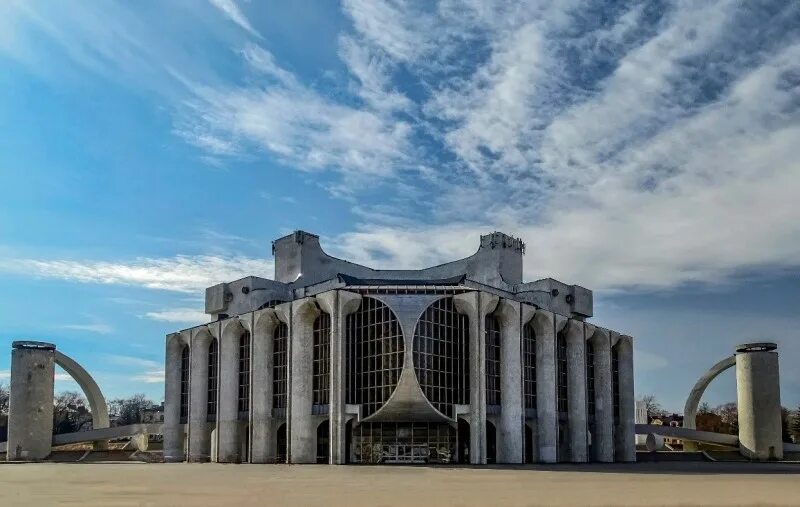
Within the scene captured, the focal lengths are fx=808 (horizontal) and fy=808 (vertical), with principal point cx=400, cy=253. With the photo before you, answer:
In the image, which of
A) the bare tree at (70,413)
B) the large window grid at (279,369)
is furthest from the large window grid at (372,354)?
the bare tree at (70,413)

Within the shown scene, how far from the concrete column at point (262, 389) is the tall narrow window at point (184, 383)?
49.7 ft

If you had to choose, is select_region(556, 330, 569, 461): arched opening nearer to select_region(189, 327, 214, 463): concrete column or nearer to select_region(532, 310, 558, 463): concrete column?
select_region(532, 310, 558, 463): concrete column

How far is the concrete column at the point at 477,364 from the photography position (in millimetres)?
57750

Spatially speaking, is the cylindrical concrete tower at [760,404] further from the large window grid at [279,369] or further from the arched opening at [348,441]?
the large window grid at [279,369]

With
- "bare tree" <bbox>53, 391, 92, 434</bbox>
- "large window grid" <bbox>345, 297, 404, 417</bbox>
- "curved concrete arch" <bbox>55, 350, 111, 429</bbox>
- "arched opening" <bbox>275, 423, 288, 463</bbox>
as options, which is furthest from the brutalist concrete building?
"bare tree" <bbox>53, 391, 92, 434</bbox>

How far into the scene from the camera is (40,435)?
81.9 m

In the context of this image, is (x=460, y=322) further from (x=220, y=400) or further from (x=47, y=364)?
(x=47, y=364)

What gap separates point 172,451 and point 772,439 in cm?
5982

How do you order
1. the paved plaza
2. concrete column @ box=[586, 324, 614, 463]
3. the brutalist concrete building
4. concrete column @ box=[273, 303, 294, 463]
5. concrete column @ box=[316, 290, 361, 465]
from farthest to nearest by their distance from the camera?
concrete column @ box=[586, 324, 614, 463]
concrete column @ box=[273, 303, 294, 463]
the brutalist concrete building
concrete column @ box=[316, 290, 361, 465]
the paved plaza

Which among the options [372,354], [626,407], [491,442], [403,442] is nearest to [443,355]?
[372,354]

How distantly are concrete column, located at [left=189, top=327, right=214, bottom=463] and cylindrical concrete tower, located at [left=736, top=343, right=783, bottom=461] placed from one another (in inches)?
2143

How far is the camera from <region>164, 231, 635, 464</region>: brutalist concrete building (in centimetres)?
5878

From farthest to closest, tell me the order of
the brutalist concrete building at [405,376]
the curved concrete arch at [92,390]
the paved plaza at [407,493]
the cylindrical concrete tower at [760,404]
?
the curved concrete arch at [92,390] < the cylindrical concrete tower at [760,404] < the brutalist concrete building at [405,376] < the paved plaza at [407,493]

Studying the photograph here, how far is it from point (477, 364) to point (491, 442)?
7.63 meters
